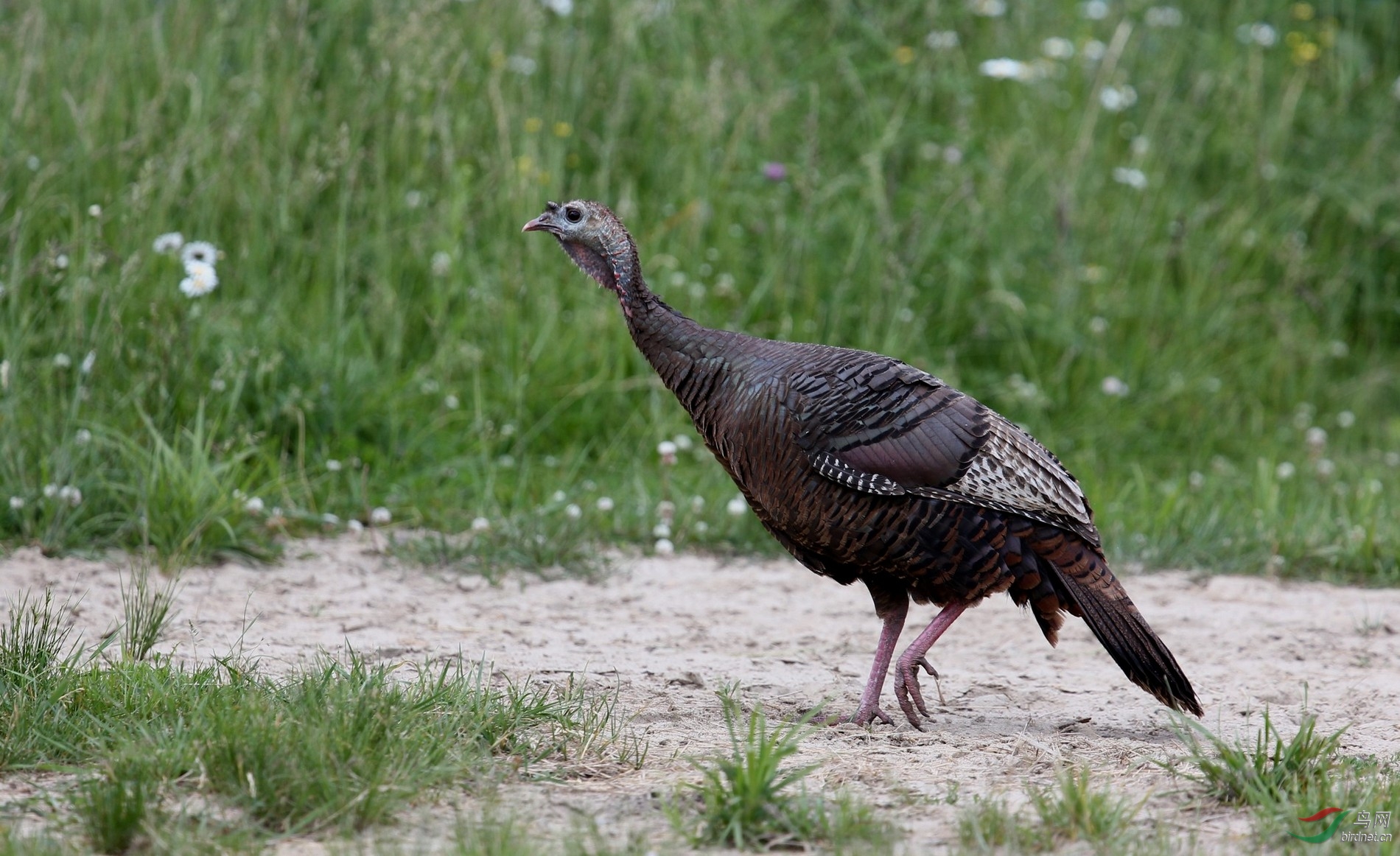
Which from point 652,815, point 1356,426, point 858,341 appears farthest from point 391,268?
point 1356,426

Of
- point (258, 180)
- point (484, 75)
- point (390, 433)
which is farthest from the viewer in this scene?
point (484, 75)

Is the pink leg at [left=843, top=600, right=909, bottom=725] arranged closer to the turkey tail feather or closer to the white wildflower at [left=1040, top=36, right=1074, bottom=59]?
the turkey tail feather

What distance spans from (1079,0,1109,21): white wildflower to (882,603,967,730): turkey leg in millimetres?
6131

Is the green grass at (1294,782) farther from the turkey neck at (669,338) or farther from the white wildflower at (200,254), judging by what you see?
the white wildflower at (200,254)

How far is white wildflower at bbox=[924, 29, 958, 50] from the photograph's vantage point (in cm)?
793

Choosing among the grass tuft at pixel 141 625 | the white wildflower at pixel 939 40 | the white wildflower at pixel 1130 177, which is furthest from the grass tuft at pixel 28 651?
the white wildflower at pixel 1130 177

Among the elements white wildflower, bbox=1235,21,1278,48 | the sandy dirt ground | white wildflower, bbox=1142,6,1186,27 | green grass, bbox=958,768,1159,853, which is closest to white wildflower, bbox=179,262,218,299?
the sandy dirt ground

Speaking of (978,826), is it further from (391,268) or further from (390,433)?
(391,268)

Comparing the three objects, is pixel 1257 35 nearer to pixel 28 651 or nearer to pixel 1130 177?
pixel 1130 177

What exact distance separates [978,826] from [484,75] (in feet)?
19.4

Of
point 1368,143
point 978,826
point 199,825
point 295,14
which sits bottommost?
point 199,825

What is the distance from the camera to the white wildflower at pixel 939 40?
7.93m

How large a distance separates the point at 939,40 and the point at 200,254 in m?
4.07

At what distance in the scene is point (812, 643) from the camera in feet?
16.1
